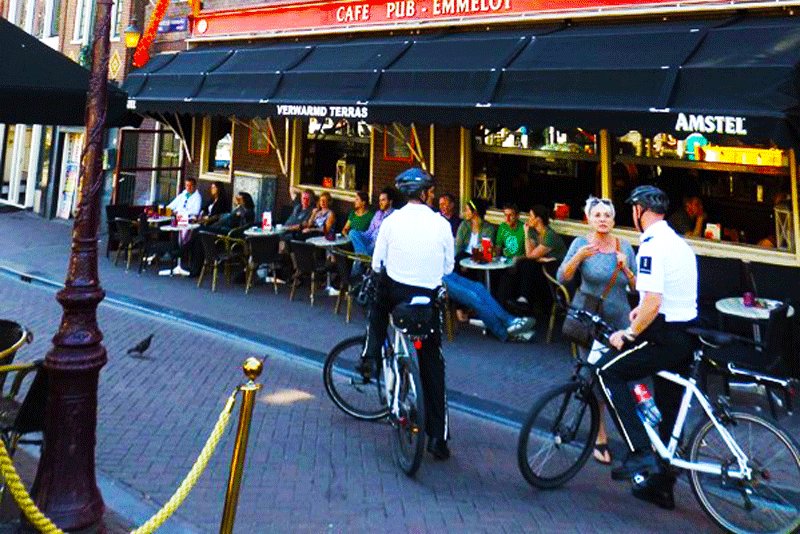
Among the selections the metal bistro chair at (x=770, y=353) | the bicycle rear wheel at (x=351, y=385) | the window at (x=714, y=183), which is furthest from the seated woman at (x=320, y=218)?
the metal bistro chair at (x=770, y=353)

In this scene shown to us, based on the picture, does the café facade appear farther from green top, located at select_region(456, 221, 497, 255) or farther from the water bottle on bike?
the water bottle on bike

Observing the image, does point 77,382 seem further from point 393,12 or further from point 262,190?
point 262,190

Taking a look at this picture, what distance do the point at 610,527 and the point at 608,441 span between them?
1362 millimetres

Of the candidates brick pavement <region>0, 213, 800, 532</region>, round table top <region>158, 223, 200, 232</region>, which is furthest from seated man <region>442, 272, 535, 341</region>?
round table top <region>158, 223, 200, 232</region>

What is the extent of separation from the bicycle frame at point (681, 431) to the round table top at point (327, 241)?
21.4ft

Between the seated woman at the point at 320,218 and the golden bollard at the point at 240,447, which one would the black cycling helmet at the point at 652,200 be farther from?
the seated woman at the point at 320,218

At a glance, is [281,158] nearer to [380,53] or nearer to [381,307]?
[380,53]

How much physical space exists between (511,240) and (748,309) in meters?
3.29

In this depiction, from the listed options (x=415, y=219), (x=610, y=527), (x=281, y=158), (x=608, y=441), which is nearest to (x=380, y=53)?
(x=281, y=158)

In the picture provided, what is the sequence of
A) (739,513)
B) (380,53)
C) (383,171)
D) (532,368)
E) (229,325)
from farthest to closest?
(383,171) < (380,53) < (229,325) < (532,368) < (739,513)

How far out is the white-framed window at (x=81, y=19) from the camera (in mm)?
19094

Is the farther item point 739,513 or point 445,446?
point 445,446

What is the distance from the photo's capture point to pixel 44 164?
2048 centimetres

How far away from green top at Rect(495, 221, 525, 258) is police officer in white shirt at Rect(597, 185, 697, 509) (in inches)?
183
